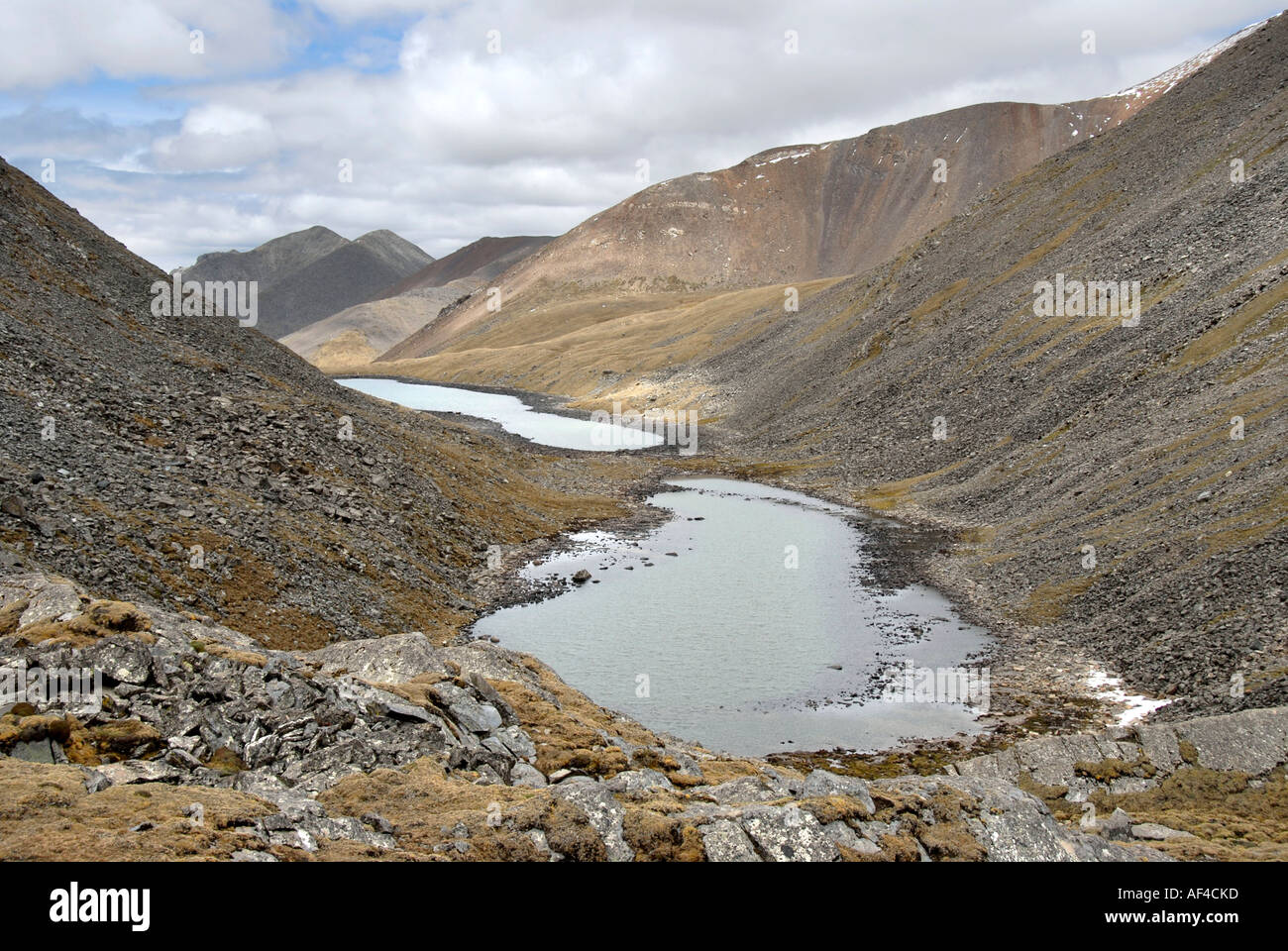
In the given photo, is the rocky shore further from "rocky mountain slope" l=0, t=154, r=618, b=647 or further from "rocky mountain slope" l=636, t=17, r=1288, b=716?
"rocky mountain slope" l=0, t=154, r=618, b=647

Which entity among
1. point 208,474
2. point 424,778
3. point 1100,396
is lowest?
point 424,778

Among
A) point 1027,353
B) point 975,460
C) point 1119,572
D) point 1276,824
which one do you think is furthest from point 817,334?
point 1276,824

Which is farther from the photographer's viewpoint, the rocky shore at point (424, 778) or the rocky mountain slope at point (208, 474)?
the rocky mountain slope at point (208, 474)

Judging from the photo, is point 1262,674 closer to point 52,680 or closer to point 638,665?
point 638,665

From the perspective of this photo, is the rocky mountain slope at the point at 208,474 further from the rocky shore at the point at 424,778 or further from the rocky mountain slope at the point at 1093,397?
the rocky mountain slope at the point at 1093,397

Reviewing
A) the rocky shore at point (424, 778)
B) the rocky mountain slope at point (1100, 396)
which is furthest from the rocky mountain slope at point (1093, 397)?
the rocky shore at point (424, 778)

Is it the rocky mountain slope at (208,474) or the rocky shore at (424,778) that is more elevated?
the rocky mountain slope at (208,474)

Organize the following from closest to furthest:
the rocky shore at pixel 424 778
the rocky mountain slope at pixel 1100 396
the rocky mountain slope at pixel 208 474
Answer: the rocky shore at pixel 424 778
the rocky mountain slope at pixel 208 474
the rocky mountain slope at pixel 1100 396

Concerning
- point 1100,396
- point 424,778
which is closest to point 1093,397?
point 1100,396

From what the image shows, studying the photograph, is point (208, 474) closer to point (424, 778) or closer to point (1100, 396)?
point (424, 778)
